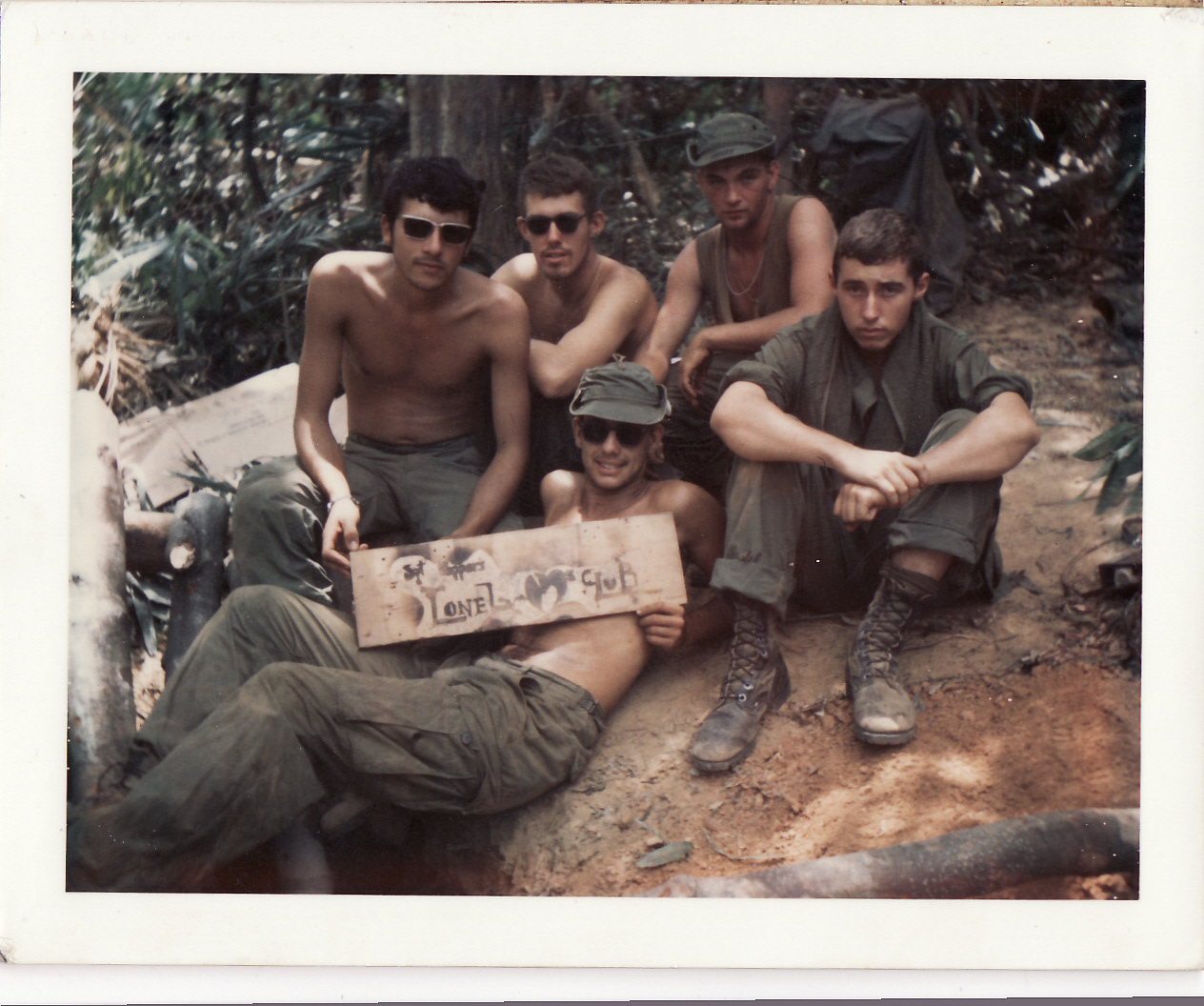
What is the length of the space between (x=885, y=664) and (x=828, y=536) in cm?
47

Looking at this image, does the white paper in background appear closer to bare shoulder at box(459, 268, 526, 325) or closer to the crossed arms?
bare shoulder at box(459, 268, 526, 325)

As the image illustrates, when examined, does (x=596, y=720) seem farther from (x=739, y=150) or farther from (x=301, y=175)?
(x=301, y=175)

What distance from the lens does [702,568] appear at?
4137 mm

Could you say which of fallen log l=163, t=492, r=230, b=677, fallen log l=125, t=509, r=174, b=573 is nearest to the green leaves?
fallen log l=163, t=492, r=230, b=677

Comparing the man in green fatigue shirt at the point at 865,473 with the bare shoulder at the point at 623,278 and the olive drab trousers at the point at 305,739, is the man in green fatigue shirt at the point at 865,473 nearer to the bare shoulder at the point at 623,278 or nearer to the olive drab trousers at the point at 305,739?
the bare shoulder at the point at 623,278

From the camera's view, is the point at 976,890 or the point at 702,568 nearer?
the point at 976,890

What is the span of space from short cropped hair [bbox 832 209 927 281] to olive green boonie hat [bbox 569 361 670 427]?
2.47ft

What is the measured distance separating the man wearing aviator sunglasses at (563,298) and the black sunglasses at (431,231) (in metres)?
0.23

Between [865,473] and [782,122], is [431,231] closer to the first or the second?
[782,122]

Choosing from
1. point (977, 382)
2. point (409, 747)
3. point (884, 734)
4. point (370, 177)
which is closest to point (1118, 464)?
point (977, 382)

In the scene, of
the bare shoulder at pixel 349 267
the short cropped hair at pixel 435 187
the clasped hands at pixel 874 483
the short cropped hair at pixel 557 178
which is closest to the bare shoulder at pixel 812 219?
the short cropped hair at pixel 557 178

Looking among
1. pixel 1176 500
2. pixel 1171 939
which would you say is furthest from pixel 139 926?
pixel 1176 500

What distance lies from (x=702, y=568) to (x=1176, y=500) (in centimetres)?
165

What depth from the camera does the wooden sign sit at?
159 inches
